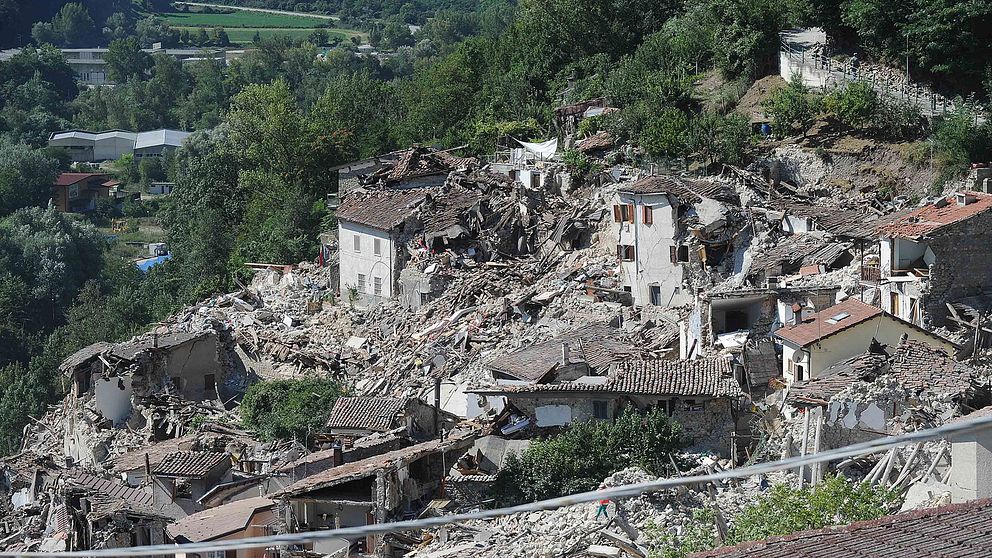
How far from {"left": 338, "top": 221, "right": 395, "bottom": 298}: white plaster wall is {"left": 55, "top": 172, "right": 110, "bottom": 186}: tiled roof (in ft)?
146

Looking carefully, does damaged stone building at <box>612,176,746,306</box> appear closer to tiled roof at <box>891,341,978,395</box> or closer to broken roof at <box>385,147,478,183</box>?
tiled roof at <box>891,341,978,395</box>

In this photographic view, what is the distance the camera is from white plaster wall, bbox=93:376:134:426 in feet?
95.4

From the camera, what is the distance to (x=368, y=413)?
23.3 meters

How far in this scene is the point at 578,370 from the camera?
21.9 meters

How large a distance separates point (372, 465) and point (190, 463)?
4603mm

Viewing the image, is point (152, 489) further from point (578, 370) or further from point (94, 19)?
point (94, 19)

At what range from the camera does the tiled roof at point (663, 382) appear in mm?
20578

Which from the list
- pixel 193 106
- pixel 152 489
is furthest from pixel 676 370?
pixel 193 106

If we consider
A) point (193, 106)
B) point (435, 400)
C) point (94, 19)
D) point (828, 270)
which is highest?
point (94, 19)

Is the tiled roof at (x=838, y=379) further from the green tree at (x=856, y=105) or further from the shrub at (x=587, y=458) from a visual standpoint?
the green tree at (x=856, y=105)

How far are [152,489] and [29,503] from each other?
149 inches

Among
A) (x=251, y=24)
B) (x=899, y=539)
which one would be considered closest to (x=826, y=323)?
(x=899, y=539)

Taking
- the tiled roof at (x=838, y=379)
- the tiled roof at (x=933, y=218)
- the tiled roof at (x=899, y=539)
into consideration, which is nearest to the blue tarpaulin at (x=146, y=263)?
the tiled roof at (x=933, y=218)

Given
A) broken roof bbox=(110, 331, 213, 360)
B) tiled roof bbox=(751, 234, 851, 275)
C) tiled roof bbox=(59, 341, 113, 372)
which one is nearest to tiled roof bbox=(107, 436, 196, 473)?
broken roof bbox=(110, 331, 213, 360)
